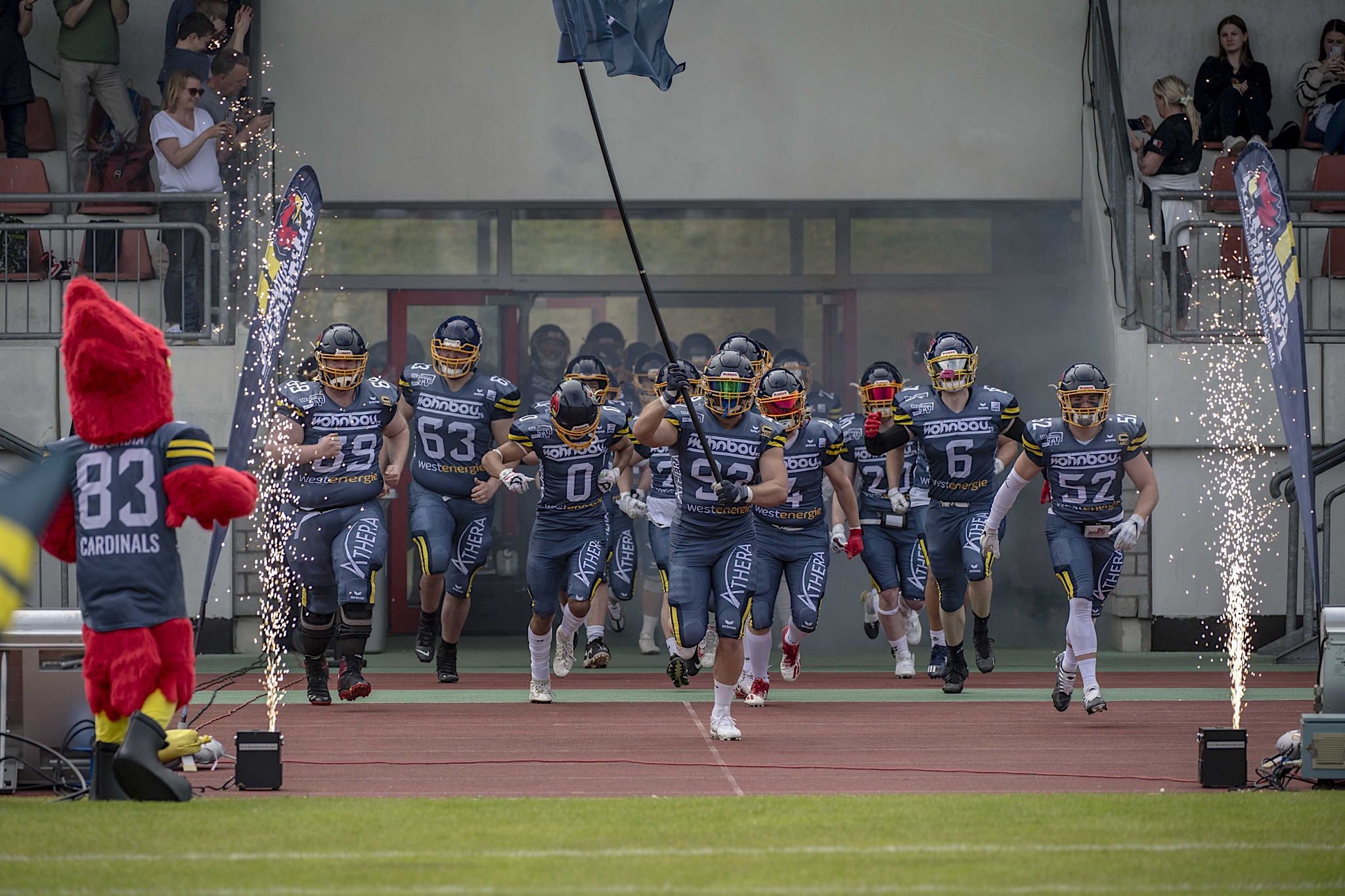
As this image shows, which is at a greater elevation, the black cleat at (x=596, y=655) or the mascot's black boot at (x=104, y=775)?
the mascot's black boot at (x=104, y=775)

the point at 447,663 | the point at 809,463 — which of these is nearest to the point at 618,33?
the point at 809,463

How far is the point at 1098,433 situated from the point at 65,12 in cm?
1000

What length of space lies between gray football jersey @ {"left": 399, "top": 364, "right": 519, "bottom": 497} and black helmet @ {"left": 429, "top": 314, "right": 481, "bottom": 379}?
0.37ft

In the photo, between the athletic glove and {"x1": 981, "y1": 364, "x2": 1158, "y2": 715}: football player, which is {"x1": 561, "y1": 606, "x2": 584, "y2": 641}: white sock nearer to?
the athletic glove

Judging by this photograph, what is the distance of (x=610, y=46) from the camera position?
8922 millimetres

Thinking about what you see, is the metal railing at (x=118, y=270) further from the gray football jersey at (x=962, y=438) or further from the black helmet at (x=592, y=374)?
the gray football jersey at (x=962, y=438)

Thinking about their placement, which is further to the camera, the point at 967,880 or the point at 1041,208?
the point at 1041,208

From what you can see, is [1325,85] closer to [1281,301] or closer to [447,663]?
[1281,301]

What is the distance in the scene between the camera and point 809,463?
435 inches

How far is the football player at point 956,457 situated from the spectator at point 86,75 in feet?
25.1

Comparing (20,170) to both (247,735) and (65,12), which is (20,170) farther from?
(247,735)

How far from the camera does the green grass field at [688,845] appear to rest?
17.5 feet

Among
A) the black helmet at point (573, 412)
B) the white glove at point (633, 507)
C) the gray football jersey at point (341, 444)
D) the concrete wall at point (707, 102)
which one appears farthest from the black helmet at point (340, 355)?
the concrete wall at point (707, 102)

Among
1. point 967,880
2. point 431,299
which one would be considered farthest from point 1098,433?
point 431,299
